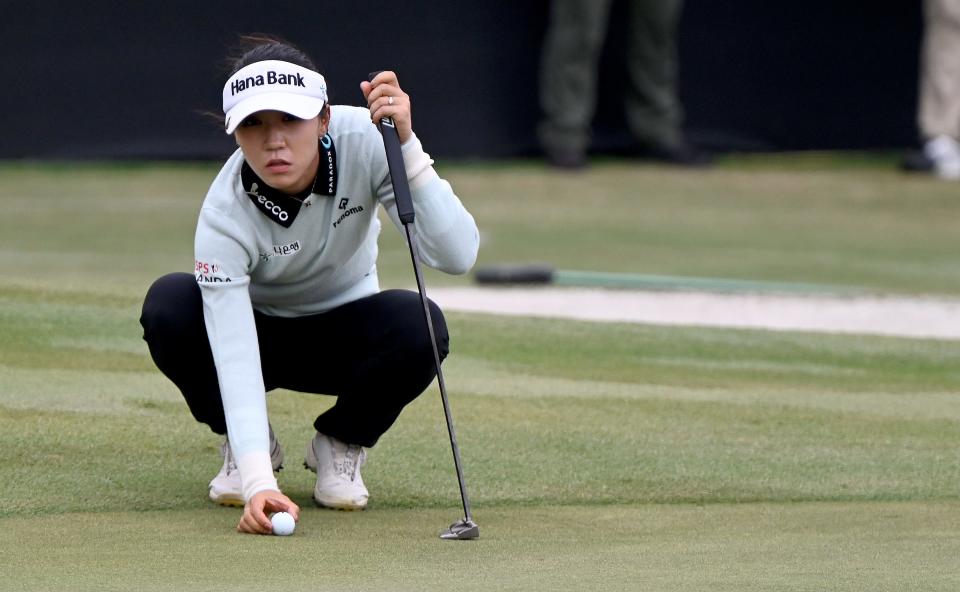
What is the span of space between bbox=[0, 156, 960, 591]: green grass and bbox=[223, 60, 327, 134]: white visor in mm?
831

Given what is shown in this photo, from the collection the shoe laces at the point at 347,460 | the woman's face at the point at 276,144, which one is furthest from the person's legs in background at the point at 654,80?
the woman's face at the point at 276,144

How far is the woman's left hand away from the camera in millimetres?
3445

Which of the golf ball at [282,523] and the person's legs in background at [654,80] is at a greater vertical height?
the person's legs in background at [654,80]

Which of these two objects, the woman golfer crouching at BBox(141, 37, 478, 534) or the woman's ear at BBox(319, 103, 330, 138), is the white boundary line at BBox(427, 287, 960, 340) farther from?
the woman's ear at BBox(319, 103, 330, 138)

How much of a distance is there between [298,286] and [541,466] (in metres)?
0.85

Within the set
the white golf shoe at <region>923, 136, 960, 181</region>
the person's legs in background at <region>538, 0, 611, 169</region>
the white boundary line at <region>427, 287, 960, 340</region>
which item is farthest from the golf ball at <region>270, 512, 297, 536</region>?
the white golf shoe at <region>923, 136, 960, 181</region>

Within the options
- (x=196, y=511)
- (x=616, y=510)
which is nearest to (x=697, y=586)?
(x=616, y=510)

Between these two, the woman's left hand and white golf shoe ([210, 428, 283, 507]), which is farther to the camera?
white golf shoe ([210, 428, 283, 507])

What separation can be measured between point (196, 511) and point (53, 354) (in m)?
1.82

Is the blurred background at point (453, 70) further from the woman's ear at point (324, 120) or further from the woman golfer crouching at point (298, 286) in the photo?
the woman's ear at point (324, 120)

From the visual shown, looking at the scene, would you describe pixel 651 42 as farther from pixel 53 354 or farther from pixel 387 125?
pixel 387 125

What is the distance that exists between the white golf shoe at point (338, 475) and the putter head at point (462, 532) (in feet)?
1.28

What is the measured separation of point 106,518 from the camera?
356cm

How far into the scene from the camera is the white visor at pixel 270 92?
3348 mm
